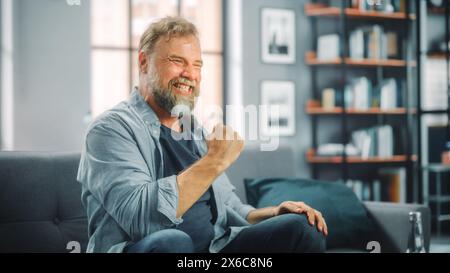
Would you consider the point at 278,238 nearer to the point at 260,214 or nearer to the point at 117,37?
the point at 260,214

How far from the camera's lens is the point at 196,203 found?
1.29 meters

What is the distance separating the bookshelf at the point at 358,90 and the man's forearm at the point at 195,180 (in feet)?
8.82

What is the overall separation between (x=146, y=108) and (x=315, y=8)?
9.22 ft

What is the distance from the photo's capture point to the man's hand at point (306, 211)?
127 centimetres

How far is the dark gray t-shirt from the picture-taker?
1248 mm

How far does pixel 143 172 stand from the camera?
118 cm

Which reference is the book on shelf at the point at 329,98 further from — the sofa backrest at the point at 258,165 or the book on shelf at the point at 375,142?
the sofa backrest at the point at 258,165

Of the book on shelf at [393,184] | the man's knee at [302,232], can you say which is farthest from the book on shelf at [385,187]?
the man's knee at [302,232]

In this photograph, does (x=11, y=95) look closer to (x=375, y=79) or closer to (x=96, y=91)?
(x=96, y=91)

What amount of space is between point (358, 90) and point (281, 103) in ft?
1.96

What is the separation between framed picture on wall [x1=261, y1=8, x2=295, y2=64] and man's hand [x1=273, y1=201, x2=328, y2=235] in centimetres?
149

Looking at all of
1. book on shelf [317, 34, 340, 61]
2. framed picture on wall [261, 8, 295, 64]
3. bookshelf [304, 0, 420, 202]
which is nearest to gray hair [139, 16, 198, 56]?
framed picture on wall [261, 8, 295, 64]

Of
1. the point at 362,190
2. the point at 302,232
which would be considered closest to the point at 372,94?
the point at 362,190

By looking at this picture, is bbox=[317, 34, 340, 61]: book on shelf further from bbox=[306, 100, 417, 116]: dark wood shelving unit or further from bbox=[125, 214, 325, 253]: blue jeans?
bbox=[125, 214, 325, 253]: blue jeans
